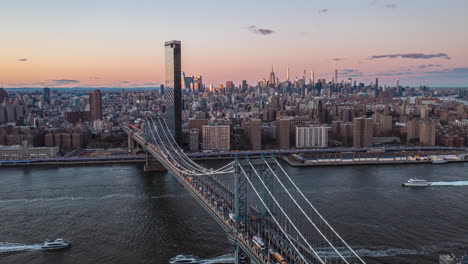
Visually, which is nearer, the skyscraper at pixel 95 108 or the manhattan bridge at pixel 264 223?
the manhattan bridge at pixel 264 223

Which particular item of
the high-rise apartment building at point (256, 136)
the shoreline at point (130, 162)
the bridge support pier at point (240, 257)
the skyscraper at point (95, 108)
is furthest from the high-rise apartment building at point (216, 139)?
the skyscraper at point (95, 108)

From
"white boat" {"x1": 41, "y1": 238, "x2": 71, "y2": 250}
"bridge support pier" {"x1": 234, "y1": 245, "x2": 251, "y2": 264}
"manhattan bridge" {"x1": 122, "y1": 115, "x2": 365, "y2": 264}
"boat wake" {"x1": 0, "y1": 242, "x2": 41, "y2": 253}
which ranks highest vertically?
"manhattan bridge" {"x1": 122, "y1": 115, "x2": 365, "y2": 264}

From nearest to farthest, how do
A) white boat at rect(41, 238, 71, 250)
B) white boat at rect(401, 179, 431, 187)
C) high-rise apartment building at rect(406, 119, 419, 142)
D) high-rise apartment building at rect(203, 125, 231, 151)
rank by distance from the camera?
white boat at rect(41, 238, 71, 250) < white boat at rect(401, 179, 431, 187) < high-rise apartment building at rect(203, 125, 231, 151) < high-rise apartment building at rect(406, 119, 419, 142)

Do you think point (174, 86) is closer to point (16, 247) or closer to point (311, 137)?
point (311, 137)

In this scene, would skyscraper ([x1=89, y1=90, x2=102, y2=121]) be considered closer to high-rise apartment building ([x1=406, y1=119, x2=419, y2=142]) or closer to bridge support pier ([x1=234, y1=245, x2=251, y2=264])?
high-rise apartment building ([x1=406, y1=119, x2=419, y2=142])

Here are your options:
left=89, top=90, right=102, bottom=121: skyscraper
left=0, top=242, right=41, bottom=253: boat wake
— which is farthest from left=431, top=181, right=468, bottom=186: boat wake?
left=89, top=90, right=102, bottom=121: skyscraper

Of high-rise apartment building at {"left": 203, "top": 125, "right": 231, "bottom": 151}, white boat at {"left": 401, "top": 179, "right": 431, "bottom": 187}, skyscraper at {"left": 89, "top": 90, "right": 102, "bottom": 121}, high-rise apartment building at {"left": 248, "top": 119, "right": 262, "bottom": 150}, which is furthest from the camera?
skyscraper at {"left": 89, "top": 90, "right": 102, "bottom": 121}

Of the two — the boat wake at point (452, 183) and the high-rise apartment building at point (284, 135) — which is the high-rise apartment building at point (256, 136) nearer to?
the high-rise apartment building at point (284, 135)
